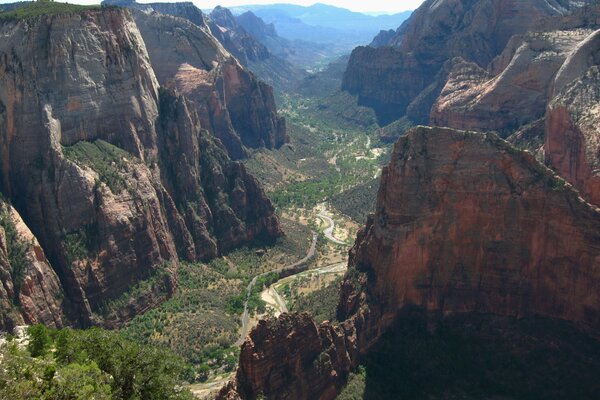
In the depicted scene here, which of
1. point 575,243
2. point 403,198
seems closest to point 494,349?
point 575,243

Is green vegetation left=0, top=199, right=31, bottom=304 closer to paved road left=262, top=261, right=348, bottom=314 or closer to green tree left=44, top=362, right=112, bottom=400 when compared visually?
paved road left=262, top=261, right=348, bottom=314

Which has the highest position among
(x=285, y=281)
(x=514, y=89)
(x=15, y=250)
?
(x=514, y=89)

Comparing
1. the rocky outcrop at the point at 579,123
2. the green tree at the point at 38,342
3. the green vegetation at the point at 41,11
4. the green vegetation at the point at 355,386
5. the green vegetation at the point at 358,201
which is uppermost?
the green vegetation at the point at 41,11

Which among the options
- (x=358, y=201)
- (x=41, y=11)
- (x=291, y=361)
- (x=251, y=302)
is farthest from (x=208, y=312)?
(x=358, y=201)

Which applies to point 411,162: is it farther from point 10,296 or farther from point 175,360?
point 10,296

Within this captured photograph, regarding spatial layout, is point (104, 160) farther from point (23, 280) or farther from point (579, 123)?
point (579, 123)

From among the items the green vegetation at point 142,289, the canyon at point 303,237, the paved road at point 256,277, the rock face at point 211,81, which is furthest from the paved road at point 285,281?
the rock face at point 211,81

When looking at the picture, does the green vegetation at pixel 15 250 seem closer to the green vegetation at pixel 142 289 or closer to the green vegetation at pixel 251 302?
the green vegetation at pixel 142 289
